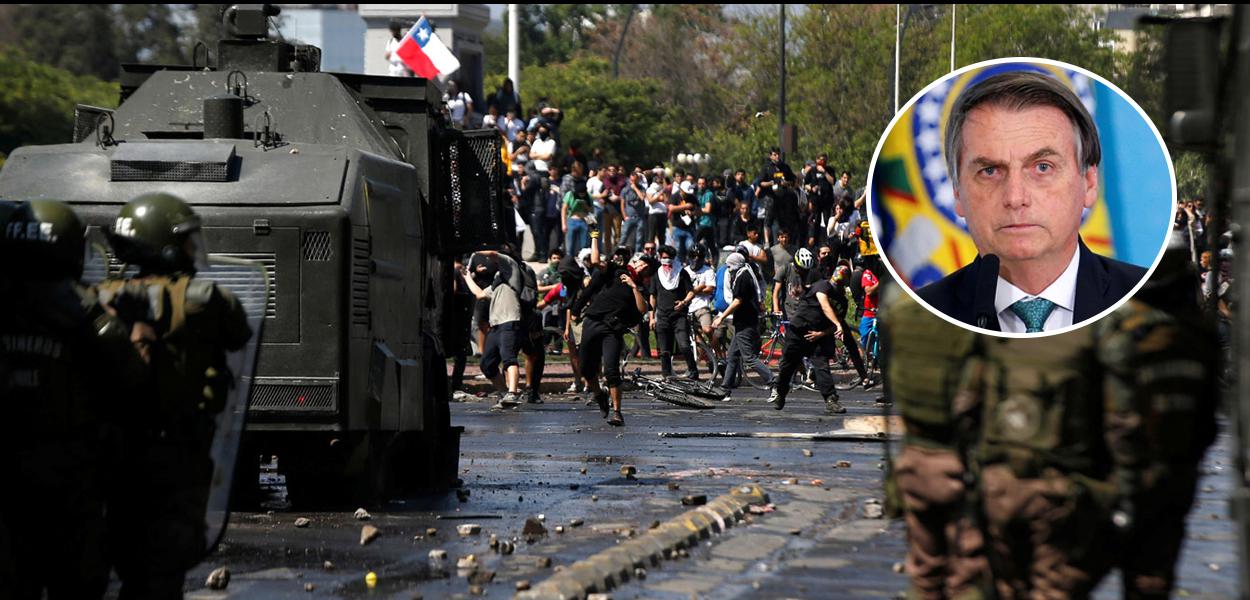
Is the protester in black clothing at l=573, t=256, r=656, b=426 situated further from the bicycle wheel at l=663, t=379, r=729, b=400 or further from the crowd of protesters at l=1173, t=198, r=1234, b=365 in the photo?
the crowd of protesters at l=1173, t=198, r=1234, b=365

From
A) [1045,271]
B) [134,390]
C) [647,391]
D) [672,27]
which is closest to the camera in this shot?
[1045,271]

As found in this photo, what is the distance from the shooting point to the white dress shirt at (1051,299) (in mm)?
5812

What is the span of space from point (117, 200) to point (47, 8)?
242ft

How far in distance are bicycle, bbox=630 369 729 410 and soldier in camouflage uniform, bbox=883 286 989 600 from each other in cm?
1544

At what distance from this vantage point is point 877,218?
6.06 m

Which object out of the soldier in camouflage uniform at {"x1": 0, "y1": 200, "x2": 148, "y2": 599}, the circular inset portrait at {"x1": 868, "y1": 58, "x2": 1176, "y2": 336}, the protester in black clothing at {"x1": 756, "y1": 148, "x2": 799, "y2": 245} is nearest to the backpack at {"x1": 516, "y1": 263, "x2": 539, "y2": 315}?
the protester in black clothing at {"x1": 756, "y1": 148, "x2": 799, "y2": 245}

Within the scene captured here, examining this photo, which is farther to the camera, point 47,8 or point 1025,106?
point 47,8

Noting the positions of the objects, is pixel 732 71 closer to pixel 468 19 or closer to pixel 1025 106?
pixel 468 19

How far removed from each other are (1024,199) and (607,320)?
47.7 ft

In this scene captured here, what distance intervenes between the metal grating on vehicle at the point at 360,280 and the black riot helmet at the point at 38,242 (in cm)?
484

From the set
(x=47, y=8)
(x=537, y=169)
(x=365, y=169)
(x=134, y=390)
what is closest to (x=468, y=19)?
(x=537, y=169)

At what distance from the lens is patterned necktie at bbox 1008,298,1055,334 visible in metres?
5.88

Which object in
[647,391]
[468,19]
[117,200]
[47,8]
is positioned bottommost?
[647,391]

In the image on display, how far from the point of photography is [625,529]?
38.2 feet
